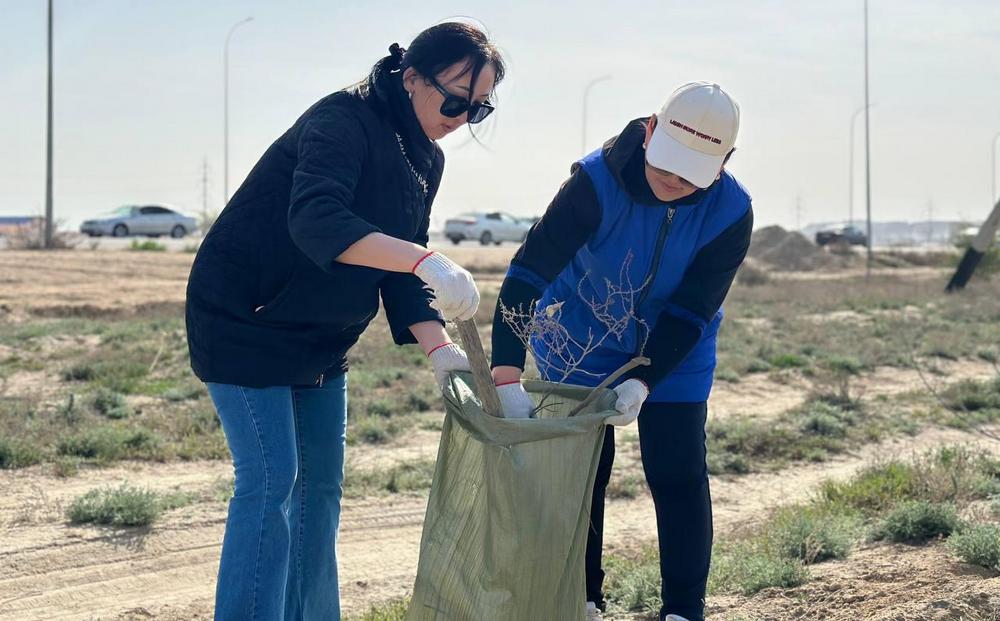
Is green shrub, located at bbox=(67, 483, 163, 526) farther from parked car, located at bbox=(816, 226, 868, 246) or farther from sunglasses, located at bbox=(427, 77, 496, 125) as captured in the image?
parked car, located at bbox=(816, 226, 868, 246)

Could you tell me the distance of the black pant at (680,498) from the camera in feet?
10.7

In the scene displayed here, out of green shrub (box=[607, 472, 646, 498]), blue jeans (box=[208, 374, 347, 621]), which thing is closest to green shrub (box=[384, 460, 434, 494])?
green shrub (box=[607, 472, 646, 498])

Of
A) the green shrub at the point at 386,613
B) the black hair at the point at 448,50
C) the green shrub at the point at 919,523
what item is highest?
the black hair at the point at 448,50

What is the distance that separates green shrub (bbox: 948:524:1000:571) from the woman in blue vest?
1159 mm

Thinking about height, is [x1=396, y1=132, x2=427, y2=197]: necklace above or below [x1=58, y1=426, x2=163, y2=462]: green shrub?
above

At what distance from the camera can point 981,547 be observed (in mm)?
3836

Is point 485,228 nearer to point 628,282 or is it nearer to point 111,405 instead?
point 111,405

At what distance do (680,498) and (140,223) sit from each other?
35133 millimetres

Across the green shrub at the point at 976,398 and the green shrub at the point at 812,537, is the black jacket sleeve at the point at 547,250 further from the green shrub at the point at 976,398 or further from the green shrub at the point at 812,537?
the green shrub at the point at 976,398

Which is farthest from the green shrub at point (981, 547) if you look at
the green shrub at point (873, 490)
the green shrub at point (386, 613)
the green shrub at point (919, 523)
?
the green shrub at point (386, 613)

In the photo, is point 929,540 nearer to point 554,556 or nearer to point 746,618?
point 746,618

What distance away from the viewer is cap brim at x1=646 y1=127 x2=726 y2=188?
2.98 meters

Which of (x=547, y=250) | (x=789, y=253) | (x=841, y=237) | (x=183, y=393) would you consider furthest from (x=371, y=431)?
(x=841, y=237)

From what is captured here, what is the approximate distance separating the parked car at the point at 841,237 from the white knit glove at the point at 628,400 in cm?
3932
